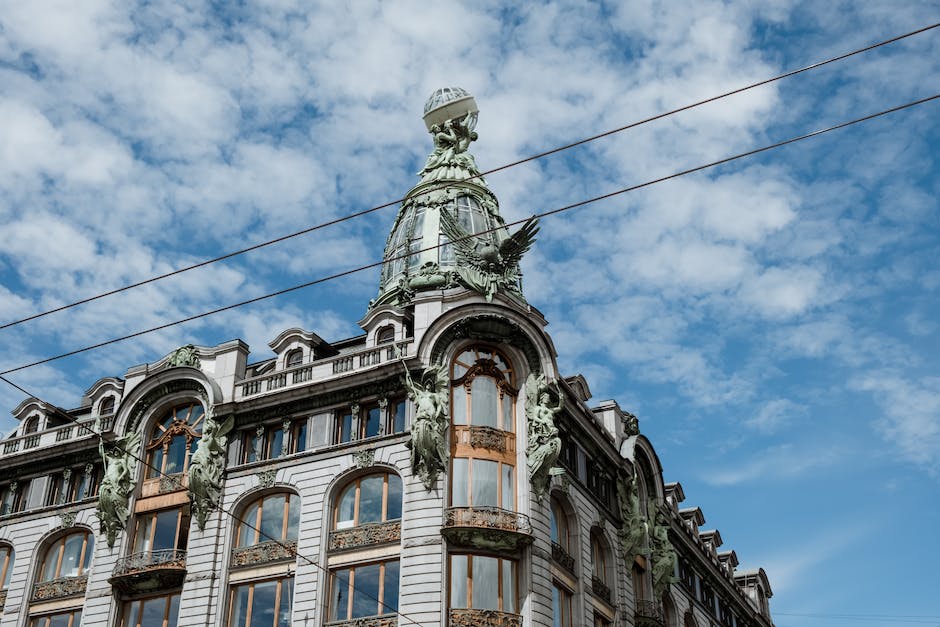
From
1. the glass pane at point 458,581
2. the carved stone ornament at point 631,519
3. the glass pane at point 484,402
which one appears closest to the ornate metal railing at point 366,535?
the glass pane at point 458,581

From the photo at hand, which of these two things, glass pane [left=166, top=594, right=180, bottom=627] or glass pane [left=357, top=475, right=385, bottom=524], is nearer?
glass pane [left=357, top=475, right=385, bottom=524]

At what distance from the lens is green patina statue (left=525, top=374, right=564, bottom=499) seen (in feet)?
144

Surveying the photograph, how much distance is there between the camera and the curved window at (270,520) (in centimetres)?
4494

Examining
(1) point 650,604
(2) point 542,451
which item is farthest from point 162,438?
(1) point 650,604

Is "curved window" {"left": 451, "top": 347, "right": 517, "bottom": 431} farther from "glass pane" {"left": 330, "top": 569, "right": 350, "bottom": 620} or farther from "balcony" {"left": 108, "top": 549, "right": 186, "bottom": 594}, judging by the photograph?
"balcony" {"left": 108, "top": 549, "right": 186, "bottom": 594}

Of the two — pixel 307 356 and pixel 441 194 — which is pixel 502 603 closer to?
pixel 307 356

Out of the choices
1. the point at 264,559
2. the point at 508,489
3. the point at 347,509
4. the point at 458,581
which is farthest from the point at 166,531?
the point at 508,489

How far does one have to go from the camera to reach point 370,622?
40875 mm

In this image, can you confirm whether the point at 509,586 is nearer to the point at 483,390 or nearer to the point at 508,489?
the point at 508,489

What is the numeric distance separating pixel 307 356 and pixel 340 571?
10828mm

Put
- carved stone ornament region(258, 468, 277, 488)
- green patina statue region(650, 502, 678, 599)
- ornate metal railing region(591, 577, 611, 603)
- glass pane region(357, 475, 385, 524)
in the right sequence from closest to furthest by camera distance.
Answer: glass pane region(357, 475, 385, 524)
carved stone ornament region(258, 468, 277, 488)
ornate metal railing region(591, 577, 611, 603)
green patina statue region(650, 502, 678, 599)

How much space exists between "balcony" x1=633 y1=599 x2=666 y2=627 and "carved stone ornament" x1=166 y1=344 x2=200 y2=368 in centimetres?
2336

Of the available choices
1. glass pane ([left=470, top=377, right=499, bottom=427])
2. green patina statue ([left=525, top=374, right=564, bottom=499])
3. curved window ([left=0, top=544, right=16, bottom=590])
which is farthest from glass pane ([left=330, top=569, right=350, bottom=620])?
curved window ([left=0, top=544, right=16, bottom=590])

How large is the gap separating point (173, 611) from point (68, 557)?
789 cm
